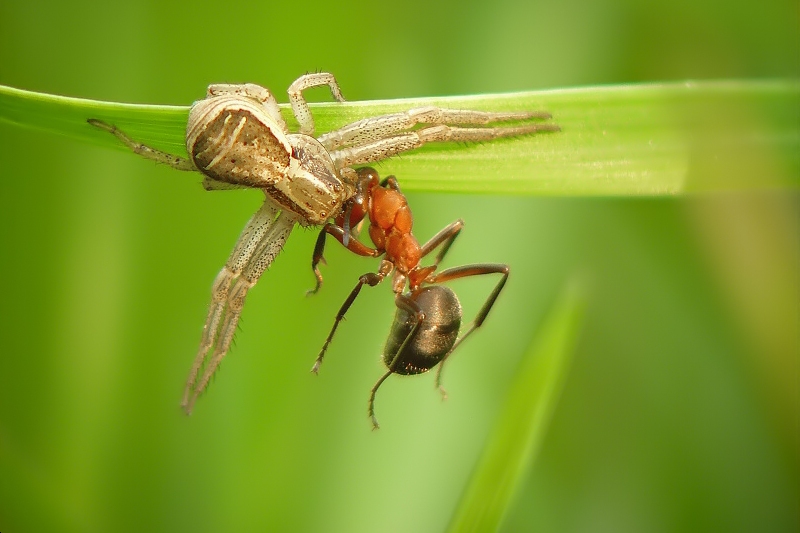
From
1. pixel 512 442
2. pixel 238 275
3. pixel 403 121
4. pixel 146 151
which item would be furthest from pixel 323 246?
pixel 512 442

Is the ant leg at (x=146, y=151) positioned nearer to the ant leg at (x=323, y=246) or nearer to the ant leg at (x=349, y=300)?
the ant leg at (x=323, y=246)

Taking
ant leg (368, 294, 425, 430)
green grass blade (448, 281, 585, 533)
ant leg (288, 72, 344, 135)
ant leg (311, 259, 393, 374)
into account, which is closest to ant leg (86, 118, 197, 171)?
ant leg (288, 72, 344, 135)

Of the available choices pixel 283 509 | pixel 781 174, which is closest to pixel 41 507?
pixel 283 509

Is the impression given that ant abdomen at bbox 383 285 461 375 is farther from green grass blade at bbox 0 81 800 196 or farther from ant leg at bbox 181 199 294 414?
ant leg at bbox 181 199 294 414

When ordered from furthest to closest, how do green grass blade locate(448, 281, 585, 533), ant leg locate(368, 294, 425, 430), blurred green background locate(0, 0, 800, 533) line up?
blurred green background locate(0, 0, 800, 533) → ant leg locate(368, 294, 425, 430) → green grass blade locate(448, 281, 585, 533)

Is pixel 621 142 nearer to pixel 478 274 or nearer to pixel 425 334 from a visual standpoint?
pixel 478 274

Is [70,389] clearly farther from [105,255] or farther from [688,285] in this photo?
[688,285]

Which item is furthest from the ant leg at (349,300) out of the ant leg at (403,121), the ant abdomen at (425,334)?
the ant leg at (403,121)
